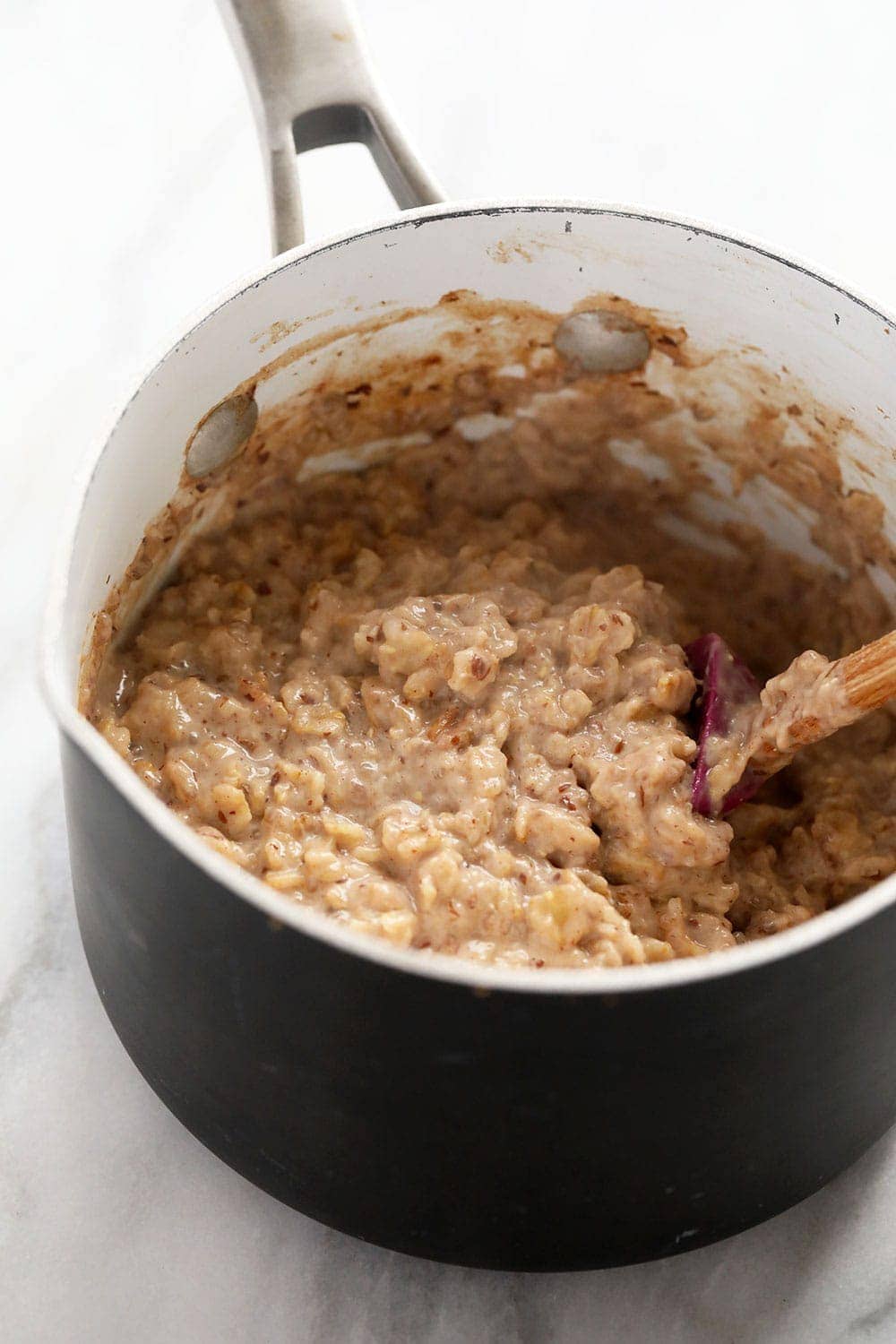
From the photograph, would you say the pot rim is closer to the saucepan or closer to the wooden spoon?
the saucepan

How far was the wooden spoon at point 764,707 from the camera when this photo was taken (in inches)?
47.3

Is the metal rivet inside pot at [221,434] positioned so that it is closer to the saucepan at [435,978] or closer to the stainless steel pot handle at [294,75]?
the saucepan at [435,978]

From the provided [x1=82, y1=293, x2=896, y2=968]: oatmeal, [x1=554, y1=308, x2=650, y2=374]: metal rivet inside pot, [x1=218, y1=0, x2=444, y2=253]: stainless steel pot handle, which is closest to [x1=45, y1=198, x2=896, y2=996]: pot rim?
[x1=82, y1=293, x2=896, y2=968]: oatmeal

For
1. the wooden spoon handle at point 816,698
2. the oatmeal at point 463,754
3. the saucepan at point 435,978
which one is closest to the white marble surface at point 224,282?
the saucepan at point 435,978

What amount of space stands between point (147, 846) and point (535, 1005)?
0.26 meters

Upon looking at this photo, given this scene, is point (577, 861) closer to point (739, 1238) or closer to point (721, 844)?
point (721, 844)

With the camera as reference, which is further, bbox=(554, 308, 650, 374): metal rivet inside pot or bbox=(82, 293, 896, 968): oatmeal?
bbox=(554, 308, 650, 374): metal rivet inside pot

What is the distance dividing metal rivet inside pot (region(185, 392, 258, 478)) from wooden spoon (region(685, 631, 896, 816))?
479 mm

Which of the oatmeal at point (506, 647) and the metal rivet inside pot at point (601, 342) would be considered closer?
the oatmeal at point (506, 647)

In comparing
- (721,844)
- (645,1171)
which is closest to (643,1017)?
(645,1171)

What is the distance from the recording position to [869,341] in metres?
1.29

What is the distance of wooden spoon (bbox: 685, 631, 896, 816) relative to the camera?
1.20m

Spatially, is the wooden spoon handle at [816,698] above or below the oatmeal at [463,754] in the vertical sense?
above

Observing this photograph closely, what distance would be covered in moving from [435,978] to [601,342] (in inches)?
32.7
